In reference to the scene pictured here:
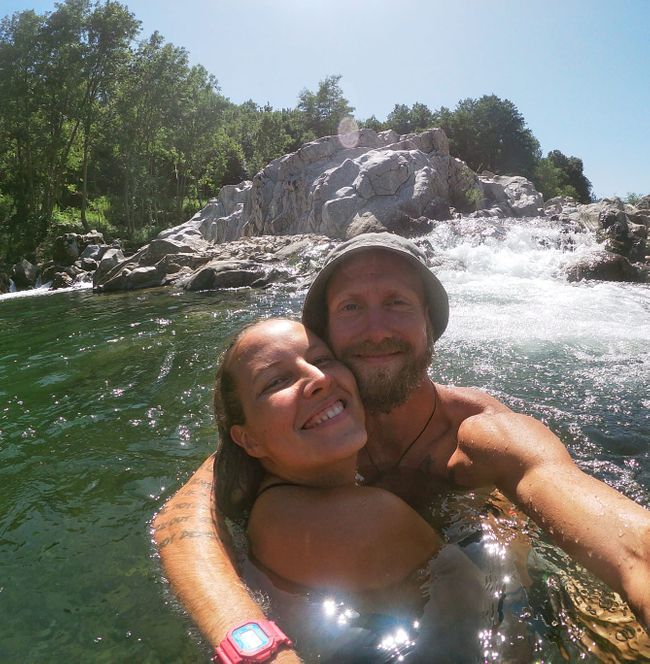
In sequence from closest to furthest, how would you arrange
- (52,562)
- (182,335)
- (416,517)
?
(416,517), (52,562), (182,335)

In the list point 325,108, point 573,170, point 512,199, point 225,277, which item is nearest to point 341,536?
point 225,277

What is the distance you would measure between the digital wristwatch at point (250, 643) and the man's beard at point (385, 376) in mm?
1228

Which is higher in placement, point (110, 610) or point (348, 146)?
point (348, 146)

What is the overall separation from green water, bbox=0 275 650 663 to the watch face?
0.51 meters

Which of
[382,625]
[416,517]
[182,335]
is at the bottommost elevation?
[182,335]

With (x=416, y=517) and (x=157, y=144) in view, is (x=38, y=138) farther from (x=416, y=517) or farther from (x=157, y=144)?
(x=416, y=517)

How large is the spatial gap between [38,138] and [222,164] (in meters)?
18.1

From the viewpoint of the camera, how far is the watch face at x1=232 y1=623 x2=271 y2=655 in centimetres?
168

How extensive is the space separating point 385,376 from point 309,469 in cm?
70

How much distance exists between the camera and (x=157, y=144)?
128ft

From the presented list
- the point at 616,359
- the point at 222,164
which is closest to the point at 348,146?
the point at 222,164

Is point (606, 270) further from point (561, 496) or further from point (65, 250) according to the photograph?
point (65, 250)

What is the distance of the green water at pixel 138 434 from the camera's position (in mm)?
2404

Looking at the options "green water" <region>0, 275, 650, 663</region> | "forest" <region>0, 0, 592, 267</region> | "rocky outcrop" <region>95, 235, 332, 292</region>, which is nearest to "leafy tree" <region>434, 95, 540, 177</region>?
"forest" <region>0, 0, 592, 267</region>
